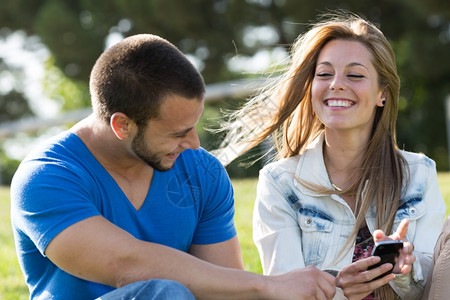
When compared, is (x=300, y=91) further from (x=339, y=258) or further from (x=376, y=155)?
(x=339, y=258)

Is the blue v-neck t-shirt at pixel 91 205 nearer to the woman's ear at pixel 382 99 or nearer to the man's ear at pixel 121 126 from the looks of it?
the man's ear at pixel 121 126

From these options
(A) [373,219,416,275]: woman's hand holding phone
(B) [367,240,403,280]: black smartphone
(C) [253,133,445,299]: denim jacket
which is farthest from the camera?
(C) [253,133,445,299]: denim jacket

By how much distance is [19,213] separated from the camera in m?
2.63

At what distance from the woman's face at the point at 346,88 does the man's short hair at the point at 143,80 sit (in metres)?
0.97

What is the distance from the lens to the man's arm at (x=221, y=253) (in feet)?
10.4

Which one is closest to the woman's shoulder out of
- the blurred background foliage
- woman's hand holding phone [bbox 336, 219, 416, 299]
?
woman's hand holding phone [bbox 336, 219, 416, 299]

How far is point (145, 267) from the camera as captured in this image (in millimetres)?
2584

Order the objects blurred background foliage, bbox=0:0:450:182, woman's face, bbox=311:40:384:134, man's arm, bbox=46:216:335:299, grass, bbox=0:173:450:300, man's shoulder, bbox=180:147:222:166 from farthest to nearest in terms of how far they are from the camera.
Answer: blurred background foliage, bbox=0:0:450:182 → grass, bbox=0:173:450:300 → woman's face, bbox=311:40:384:134 → man's shoulder, bbox=180:147:222:166 → man's arm, bbox=46:216:335:299

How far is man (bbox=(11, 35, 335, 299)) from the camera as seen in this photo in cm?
255

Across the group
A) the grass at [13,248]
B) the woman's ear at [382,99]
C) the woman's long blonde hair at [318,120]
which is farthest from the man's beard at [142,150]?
the grass at [13,248]

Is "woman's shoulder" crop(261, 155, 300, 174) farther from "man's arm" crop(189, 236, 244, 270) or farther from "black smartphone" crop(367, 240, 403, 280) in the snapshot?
"black smartphone" crop(367, 240, 403, 280)

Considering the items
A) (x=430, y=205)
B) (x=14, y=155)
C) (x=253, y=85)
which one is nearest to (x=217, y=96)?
(x=253, y=85)

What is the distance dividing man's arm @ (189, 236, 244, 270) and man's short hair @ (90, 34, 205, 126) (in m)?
0.70

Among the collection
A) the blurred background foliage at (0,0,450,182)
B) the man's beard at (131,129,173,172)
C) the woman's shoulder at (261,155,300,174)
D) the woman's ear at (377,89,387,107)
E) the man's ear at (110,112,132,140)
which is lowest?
the blurred background foliage at (0,0,450,182)
